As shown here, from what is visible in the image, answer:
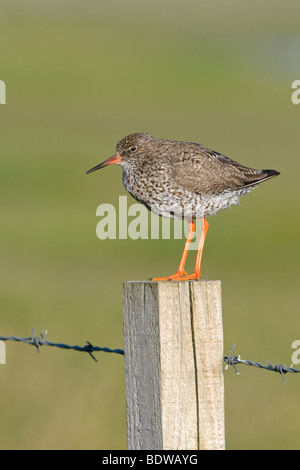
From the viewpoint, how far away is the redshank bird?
23.2 ft

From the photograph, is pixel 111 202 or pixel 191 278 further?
pixel 111 202

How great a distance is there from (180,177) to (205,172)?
24 centimetres

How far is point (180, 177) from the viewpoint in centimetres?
711

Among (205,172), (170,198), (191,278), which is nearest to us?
(191,278)

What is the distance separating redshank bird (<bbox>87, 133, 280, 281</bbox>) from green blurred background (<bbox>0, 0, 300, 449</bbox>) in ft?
12.0

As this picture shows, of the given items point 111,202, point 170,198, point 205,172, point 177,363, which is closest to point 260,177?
point 205,172

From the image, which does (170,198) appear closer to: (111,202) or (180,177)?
(180,177)

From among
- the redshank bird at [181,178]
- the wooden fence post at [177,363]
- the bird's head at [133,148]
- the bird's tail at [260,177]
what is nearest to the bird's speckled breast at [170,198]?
the redshank bird at [181,178]

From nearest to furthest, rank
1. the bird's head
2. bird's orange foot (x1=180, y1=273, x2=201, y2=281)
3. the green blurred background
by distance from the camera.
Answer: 1. bird's orange foot (x1=180, y1=273, x2=201, y2=281)
2. the bird's head
3. the green blurred background

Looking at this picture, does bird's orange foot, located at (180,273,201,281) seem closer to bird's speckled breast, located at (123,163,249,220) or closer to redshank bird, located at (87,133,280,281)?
redshank bird, located at (87,133,280,281)

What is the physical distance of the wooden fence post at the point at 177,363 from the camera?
454 centimetres

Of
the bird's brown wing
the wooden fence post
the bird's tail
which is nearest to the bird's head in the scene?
the bird's brown wing

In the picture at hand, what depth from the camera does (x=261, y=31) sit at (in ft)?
308
